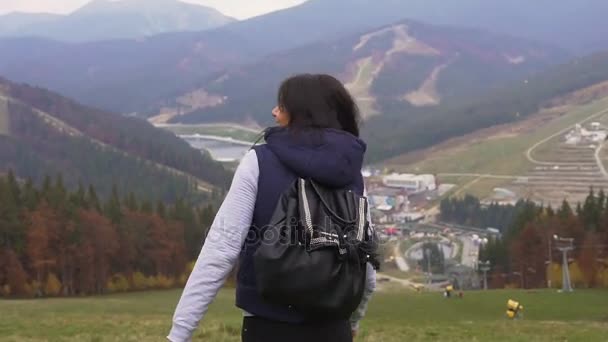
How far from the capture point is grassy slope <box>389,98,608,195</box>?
516 ft

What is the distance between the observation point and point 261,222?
4.15 m

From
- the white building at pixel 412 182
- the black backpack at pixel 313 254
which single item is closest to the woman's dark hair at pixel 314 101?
the black backpack at pixel 313 254

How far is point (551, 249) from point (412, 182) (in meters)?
107

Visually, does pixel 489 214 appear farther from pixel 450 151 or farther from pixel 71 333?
pixel 71 333

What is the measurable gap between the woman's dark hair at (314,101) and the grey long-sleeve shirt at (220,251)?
0.37 metres

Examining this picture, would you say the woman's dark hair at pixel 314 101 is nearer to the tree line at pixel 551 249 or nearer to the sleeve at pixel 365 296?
the sleeve at pixel 365 296

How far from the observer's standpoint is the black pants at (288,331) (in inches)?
164

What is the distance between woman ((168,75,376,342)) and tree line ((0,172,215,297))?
139 ft

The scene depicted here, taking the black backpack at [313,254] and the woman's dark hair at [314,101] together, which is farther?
the woman's dark hair at [314,101]

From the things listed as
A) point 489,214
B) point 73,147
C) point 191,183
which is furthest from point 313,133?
point 73,147

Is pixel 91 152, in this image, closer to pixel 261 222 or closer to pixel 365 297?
pixel 365 297

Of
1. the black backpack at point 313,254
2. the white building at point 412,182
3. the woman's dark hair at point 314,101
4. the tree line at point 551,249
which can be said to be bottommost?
the white building at point 412,182

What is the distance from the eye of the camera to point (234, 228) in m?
4.12

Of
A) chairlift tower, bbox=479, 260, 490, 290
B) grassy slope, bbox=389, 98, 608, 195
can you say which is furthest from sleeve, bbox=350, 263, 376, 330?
grassy slope, bbox=389, 98, 608, 195
